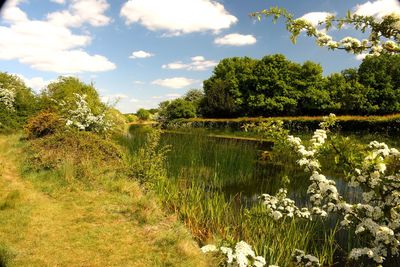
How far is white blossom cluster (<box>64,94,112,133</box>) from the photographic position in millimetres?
14023

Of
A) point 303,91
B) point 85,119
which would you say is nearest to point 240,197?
point 85,119

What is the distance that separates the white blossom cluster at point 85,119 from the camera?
14.0m

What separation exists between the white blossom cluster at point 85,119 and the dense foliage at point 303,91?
30.0m

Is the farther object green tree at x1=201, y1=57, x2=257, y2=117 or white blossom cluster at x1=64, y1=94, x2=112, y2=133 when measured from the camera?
green tree at x1=201, y1=57, x2=257, y2=117

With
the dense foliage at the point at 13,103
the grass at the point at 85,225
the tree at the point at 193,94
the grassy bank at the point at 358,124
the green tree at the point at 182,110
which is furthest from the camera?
the tree at the point at 193,94

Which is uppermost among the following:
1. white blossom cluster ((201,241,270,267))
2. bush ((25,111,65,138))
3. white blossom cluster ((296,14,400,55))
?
white blossom cluster ((296,14,400,55))

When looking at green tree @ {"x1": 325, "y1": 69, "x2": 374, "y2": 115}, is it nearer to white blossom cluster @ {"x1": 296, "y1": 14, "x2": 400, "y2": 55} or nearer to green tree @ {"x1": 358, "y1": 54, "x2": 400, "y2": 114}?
green tree @ {"x1": 358, "y1": 54, "x2": 400, "y2": 114}

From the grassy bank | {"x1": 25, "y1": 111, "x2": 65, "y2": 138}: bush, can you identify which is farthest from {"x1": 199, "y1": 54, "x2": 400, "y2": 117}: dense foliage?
{"x1": 25, "y1": 111, "x2": 65, "y2": 138}: bush

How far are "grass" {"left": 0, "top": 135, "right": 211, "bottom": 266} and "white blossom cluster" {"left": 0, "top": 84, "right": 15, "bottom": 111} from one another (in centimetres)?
1150

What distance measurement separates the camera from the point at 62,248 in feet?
17.5

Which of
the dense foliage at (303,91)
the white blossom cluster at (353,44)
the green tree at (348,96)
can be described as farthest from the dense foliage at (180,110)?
the white blossom cluster at (353,44)

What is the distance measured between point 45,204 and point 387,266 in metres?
6.82

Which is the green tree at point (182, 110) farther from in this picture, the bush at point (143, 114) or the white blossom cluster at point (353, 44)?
the white blossom cluster at point (353, 44)

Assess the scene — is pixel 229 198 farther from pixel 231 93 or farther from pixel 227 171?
pixel 231 93
